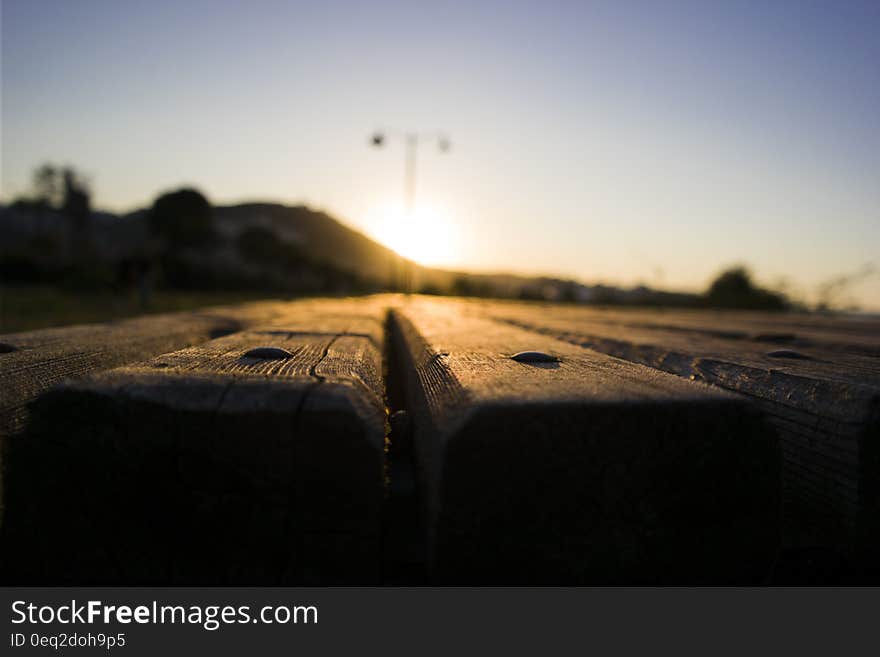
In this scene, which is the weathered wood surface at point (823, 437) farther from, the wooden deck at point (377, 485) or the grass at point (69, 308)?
the grass at point (69, 308)

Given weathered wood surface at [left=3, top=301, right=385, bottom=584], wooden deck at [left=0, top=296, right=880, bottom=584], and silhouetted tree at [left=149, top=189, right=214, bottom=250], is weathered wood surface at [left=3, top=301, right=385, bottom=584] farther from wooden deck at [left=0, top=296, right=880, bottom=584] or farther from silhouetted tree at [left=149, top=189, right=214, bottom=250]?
silhouetted tree at [left=149, top=189, right=214, bottom=250]

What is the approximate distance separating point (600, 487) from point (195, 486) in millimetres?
641

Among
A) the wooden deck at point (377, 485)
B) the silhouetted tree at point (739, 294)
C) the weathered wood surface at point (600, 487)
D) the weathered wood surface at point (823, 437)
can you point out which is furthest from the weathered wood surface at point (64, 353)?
the silhouetted tree at point (739, 294)

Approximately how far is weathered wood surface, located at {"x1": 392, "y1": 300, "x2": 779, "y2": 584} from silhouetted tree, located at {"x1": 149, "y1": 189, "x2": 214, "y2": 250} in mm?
70399

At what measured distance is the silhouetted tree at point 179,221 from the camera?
2522 inches

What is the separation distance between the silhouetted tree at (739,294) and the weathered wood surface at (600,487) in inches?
413

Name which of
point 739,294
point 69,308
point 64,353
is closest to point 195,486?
point 64,353

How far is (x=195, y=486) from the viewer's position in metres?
0.87

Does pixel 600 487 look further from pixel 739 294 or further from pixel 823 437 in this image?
pixel 739 294
